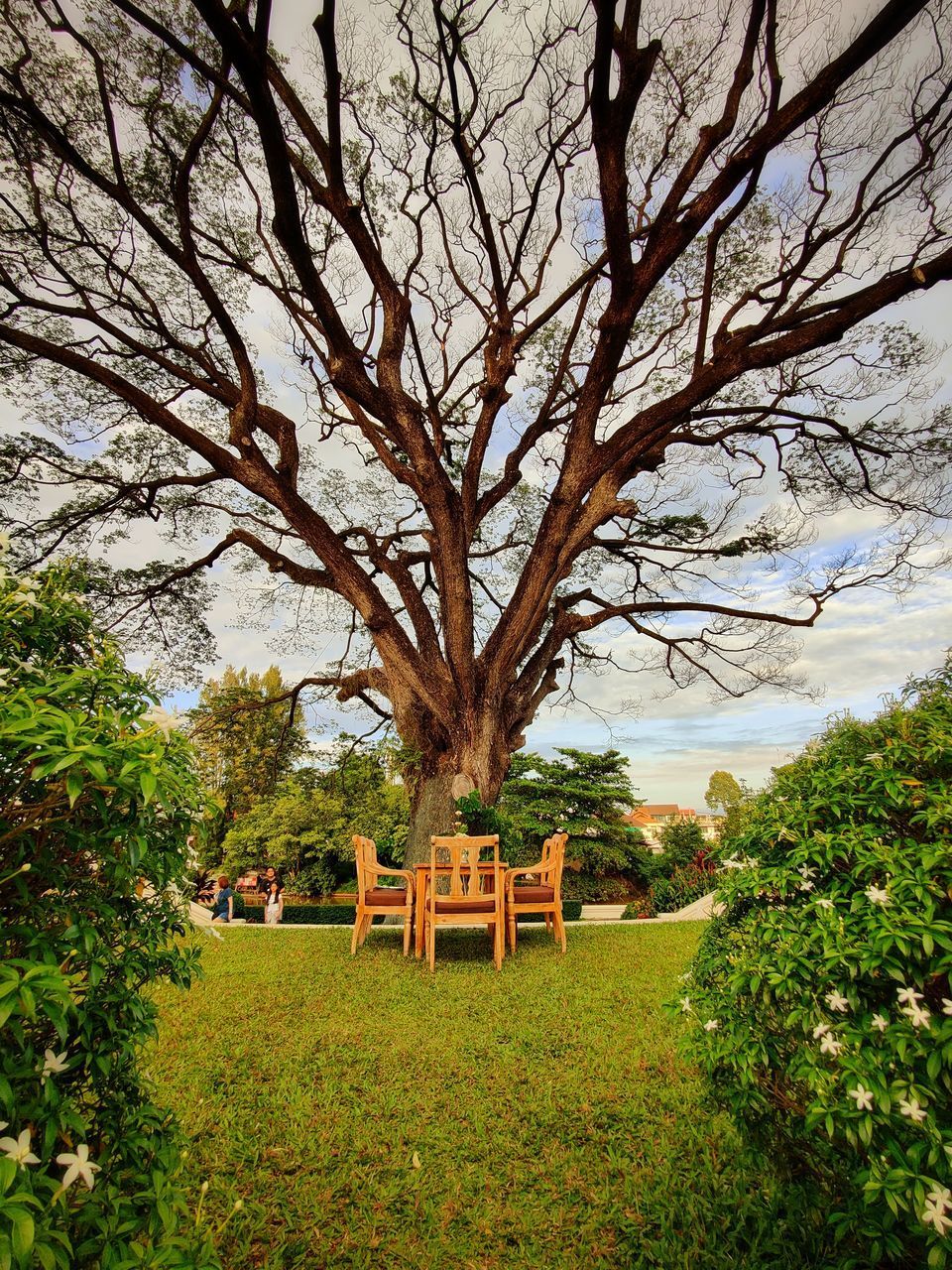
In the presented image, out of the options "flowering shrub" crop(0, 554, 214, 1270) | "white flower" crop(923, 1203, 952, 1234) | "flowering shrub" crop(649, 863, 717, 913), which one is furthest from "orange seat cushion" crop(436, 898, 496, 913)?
"flowering shrub" crop(649, 863, 717, 913)

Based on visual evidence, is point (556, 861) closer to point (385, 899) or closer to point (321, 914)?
point (385, 899)

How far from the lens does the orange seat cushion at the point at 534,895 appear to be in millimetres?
5650

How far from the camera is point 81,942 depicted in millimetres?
1145

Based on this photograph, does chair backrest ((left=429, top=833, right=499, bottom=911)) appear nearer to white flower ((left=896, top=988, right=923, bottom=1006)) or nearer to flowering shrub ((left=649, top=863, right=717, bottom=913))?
white flower ((left=896, top=988, right=923, bottom=1006))

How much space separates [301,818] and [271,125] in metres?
13.6

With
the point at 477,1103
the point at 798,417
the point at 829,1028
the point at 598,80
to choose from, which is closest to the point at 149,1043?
the point at 477,1103

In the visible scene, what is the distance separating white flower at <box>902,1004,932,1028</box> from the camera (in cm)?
119

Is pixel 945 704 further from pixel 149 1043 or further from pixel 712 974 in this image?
pixel 149 1043

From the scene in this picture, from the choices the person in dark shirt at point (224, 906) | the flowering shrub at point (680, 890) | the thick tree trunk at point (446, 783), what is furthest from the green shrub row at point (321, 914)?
the thick tree trunk at point (446, 783)

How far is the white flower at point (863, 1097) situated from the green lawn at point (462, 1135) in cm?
79

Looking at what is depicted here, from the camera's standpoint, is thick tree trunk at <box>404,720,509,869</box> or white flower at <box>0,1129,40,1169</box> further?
thick tree trunk at <box>404,720,509,869</box>

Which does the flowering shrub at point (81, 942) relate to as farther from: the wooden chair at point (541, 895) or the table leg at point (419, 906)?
the wooden chair at point (541, 895)

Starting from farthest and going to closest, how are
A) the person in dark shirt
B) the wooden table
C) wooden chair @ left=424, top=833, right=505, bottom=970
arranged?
the person in dark shirt → the wooden table → wooden chair @ left=424, top=833, right=505, bottom=970

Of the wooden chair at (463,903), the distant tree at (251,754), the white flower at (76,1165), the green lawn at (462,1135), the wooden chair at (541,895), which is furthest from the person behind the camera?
the distant tree at (251,754)
